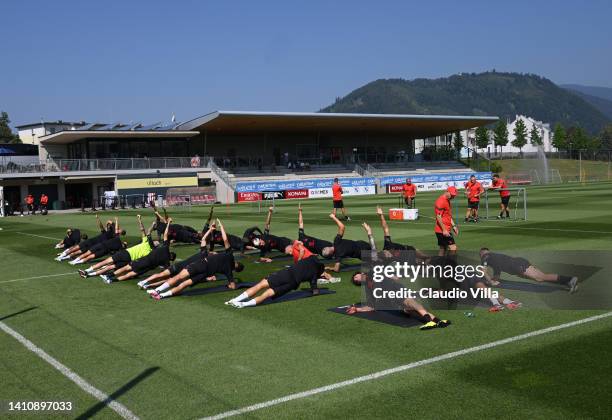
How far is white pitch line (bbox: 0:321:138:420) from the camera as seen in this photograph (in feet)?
20.7

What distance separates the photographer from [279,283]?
10992 mm

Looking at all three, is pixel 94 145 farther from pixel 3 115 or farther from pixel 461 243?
pixel 3 115

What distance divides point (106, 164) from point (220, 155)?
1637cm

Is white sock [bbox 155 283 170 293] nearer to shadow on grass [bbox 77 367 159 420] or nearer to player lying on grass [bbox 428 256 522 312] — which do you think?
shadow on grass [bbox 77 367 159 420]

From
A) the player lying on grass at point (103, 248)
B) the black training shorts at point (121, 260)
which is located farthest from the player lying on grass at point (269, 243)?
the player lying on grass at point (103, 248)

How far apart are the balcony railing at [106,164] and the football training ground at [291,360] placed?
146 ft

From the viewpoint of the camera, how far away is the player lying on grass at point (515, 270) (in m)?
10.3

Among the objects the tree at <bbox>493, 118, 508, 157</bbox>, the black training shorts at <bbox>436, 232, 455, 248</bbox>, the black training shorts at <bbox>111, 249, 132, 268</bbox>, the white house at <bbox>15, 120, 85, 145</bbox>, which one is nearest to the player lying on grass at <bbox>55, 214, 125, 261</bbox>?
the black training shorts at <bbox>111, 249, 132, 268</bbox>

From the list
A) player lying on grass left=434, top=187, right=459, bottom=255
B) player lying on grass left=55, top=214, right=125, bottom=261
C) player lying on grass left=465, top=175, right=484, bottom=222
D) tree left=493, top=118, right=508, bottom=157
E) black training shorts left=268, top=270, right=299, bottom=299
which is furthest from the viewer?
tree left=493, top=118, right=508, bottom=157

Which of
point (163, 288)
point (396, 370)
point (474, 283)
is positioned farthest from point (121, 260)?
point (396, 370)

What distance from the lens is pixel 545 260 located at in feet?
35.2

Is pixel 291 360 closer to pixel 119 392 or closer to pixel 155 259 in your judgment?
pixel 119 392

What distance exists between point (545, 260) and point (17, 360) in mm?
8893

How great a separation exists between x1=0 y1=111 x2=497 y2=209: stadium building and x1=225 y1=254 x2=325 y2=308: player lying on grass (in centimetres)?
3908
